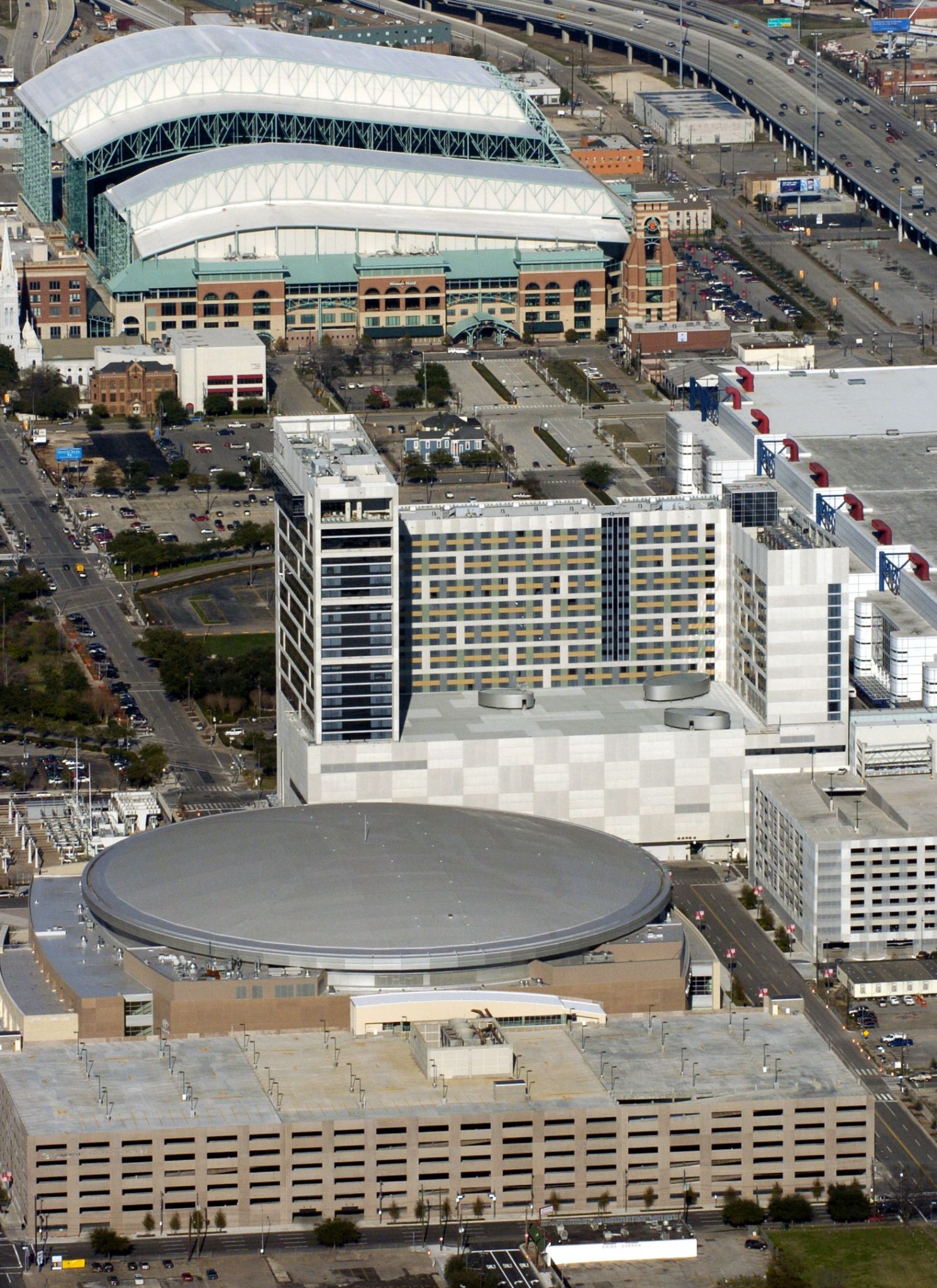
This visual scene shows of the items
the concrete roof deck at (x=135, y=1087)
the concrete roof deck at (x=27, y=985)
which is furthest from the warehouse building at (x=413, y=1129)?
the concrete roof deck at (x=27, y=985)

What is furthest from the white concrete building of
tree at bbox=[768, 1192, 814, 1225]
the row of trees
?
tree at bbox=[768, 1192, 814, 1225]

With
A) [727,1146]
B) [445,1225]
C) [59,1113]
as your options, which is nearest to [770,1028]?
[727,1146]

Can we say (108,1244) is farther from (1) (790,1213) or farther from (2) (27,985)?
(1) (790,1213)

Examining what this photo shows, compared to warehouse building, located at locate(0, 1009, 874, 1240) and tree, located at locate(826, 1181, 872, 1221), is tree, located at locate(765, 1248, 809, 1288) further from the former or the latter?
warehouse building, located at locate(0, 1009, 874, 1240)

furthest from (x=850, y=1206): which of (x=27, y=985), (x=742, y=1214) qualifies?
(x=27, y=985)

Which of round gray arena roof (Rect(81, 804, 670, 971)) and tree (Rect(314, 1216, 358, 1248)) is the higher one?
round gray arena roof (Rect(81, 804, 670, 971))

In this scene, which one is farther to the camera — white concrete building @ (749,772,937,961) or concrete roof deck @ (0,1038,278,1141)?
white concrete building @ (749,772,937,961)

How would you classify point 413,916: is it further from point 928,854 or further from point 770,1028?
point 928,854

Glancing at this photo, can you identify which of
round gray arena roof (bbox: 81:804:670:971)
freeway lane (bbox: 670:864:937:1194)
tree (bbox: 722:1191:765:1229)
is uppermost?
round gray arena roof (bbox: 81:804:670:971)

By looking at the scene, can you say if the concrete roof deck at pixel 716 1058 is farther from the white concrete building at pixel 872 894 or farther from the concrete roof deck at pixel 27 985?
the concrete roof deck at pixel 27 985
